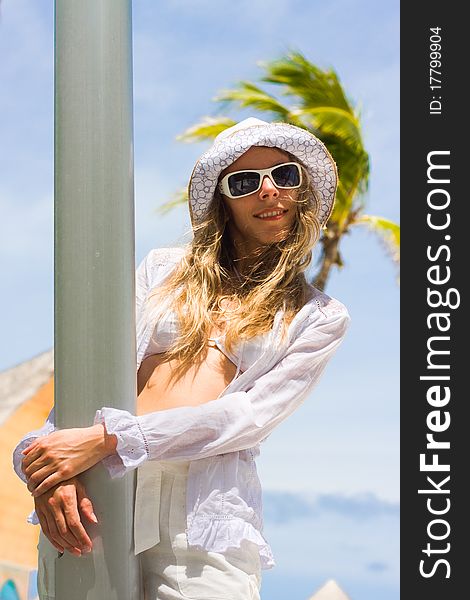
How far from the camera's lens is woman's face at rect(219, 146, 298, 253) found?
2.80m

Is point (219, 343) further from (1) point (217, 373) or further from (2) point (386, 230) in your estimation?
(2) point (386, 230)

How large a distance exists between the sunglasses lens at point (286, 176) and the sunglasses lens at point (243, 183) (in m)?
0.05

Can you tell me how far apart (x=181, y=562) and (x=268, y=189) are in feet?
3.19

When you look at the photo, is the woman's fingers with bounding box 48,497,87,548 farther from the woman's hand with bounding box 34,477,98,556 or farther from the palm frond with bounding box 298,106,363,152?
the palm frond with bounding box 298,106,363,152

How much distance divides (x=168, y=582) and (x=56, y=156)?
38.8 inches

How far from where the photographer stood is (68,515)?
2.21m

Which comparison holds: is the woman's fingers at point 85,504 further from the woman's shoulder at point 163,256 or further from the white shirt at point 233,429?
the woman's shoulder at point 163,256

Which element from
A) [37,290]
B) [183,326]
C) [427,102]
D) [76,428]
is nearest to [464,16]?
[427,102]

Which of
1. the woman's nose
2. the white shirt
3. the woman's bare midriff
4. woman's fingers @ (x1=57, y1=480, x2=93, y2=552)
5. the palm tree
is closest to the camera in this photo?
woman's fingers @ (x1=57, y1=480, x2=93, y2=552)

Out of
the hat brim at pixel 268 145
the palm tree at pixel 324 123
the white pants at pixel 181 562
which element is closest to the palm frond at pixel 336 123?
the palm tree at pixel 324 123

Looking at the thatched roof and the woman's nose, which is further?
the thatched roof

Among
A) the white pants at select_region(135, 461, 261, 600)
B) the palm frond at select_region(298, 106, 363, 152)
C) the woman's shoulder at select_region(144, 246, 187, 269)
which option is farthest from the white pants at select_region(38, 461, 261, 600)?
the palm frond at select_region(298, 106, 363, 152)

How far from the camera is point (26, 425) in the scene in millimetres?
14188

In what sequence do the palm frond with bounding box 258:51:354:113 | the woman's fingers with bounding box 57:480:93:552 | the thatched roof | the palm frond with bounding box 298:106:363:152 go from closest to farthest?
the woman's fingers with bounding box 57:480:93:552
the palm frond with bounding box 298:106:363:152
the palm frond with bounding box 258:51:354:113
the thatched roof
